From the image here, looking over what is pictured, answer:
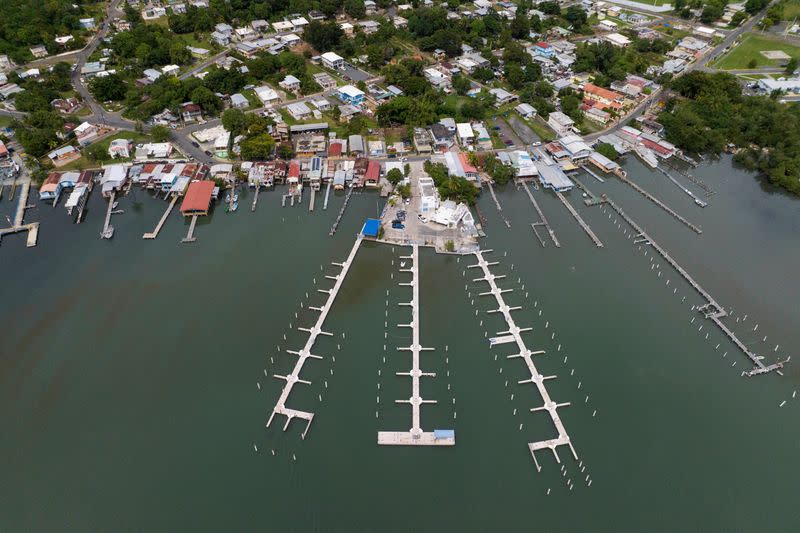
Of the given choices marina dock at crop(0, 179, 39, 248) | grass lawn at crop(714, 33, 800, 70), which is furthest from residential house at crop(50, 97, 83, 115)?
grass lawn at crop(714, 33, 800, 70)

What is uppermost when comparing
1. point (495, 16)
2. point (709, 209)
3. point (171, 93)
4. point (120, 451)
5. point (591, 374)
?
point (495, 16)

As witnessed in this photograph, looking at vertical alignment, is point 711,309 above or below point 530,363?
above

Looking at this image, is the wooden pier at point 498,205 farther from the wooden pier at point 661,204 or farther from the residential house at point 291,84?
the residential house at point 291,84

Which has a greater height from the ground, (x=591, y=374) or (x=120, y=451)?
(x=591, y=374)

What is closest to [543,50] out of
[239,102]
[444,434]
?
[239,102]

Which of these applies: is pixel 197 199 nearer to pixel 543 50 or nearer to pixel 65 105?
pixel 65 105

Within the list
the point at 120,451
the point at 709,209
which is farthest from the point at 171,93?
the point at 709,209

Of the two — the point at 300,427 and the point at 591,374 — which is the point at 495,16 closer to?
the point at 591,374

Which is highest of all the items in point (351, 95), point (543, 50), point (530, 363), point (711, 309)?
point (543, 50)
